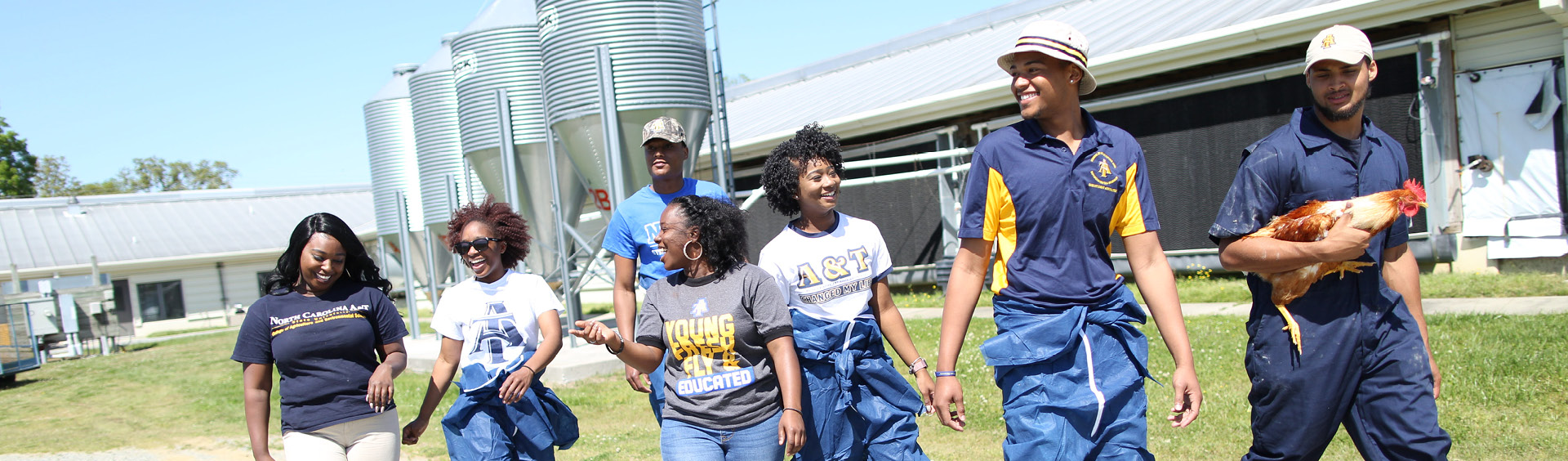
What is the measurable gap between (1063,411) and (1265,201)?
1076mm

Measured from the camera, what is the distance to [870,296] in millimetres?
3969

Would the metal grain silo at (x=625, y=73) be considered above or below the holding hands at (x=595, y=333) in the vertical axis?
above

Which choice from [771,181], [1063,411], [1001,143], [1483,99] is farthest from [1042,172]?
[1483,99]

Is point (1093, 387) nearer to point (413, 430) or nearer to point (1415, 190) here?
point (1415, 190)

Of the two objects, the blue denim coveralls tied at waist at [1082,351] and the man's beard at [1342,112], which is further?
the man's beard at [1342,112]

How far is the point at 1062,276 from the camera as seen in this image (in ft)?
10.3

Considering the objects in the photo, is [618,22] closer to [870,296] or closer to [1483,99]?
[870,296]

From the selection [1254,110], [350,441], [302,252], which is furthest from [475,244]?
[1254,110]

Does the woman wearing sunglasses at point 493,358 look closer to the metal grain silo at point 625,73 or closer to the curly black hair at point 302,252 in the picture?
the curly black hair at point 302,252

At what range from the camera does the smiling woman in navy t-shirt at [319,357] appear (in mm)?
3883

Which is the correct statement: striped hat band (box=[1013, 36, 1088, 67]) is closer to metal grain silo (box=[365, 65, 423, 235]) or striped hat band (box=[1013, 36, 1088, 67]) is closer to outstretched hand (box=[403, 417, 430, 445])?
outstretched hand (box=[403, 417, 430, 445])

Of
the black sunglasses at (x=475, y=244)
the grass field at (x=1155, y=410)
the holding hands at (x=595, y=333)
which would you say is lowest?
the grass field at (x=1155, y=410)

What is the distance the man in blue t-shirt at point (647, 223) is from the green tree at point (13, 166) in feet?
177

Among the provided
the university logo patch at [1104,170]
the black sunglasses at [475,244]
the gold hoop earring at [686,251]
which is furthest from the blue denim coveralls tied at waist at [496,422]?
the university logo patch at [1104,170]
